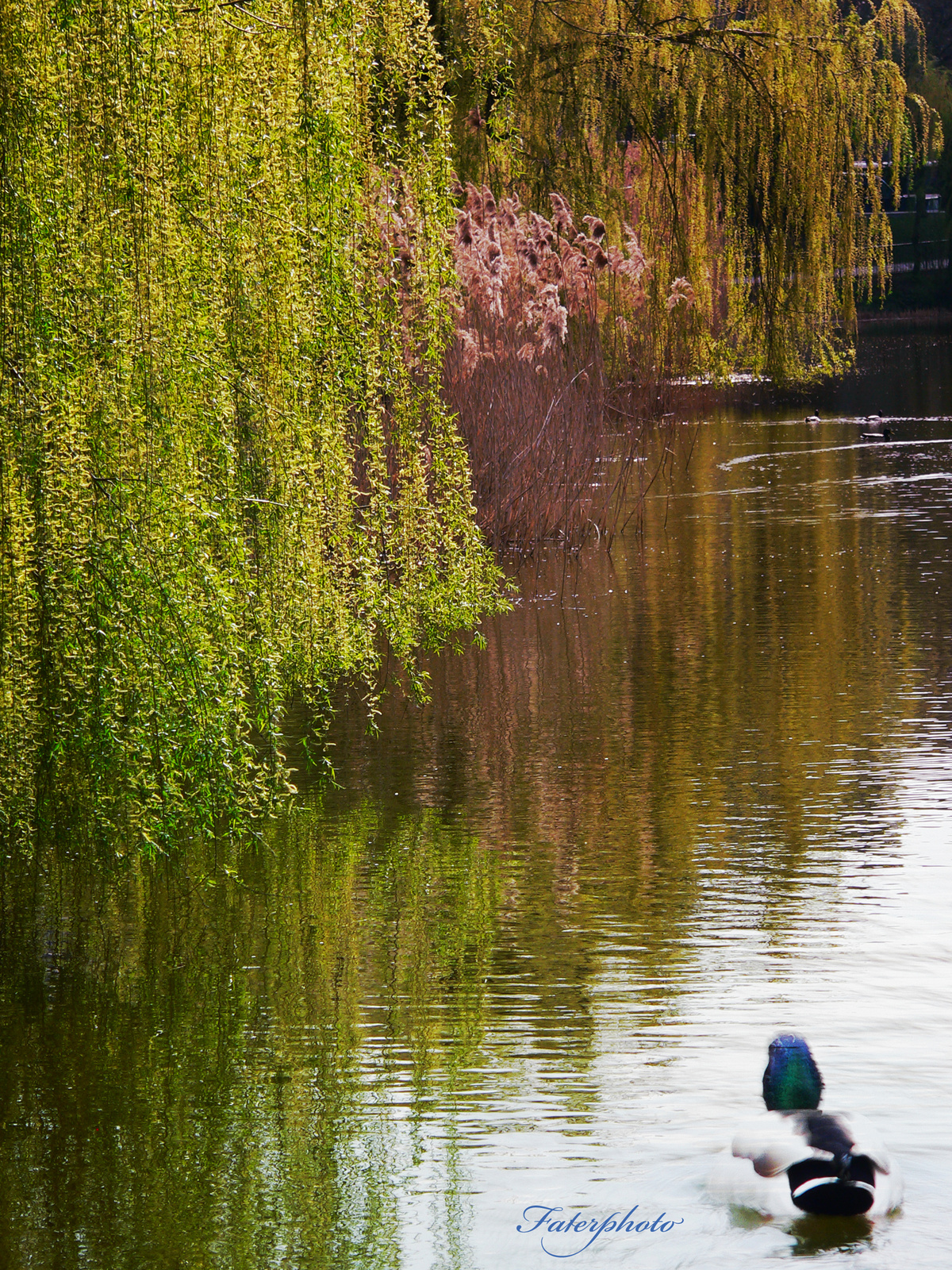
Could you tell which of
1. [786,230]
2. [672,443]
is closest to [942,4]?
[672,443]

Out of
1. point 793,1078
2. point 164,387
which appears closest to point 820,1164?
point 793,1078

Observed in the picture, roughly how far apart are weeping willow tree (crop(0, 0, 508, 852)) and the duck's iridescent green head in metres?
1.63

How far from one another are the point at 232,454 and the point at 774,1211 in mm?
2438

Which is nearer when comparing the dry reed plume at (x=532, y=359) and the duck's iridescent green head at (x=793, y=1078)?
the duck's iridescent green head at (x=793, y=1078)

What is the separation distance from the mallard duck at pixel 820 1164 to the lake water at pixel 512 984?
0.06m

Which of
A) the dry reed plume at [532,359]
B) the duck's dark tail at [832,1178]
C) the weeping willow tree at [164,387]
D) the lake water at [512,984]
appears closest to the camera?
the duck's dark tail at [832,1178]

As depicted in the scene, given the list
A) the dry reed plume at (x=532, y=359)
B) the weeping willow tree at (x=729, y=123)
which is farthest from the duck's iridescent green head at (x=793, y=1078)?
the weeping willow tree at (x=729, y=123)

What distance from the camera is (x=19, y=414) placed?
4.60m

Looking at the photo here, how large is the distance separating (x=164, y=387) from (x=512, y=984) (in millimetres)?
1946

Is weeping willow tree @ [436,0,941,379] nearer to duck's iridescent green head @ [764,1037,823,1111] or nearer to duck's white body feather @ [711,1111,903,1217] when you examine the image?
duck's iridescent green head @ [764,1037,823,1111]

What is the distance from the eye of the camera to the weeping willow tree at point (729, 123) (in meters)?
12.9

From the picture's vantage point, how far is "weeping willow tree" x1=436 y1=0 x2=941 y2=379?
12.9 meters

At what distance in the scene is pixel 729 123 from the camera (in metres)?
13.0

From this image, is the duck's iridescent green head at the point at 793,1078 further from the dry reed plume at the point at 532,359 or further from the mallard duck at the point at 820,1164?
the dry reed plume at the point at 532,359
